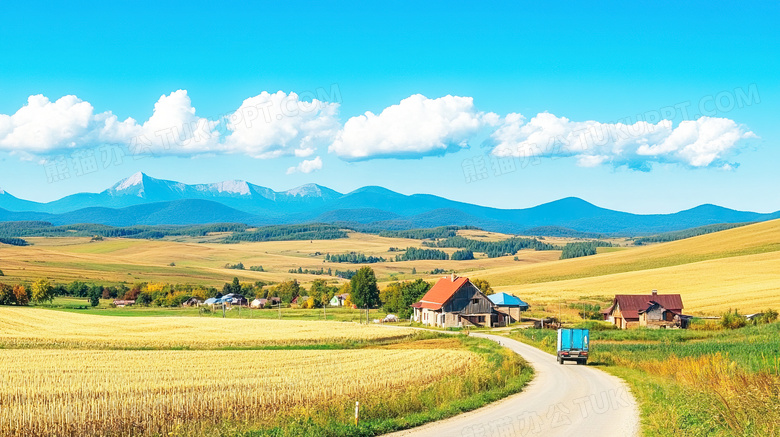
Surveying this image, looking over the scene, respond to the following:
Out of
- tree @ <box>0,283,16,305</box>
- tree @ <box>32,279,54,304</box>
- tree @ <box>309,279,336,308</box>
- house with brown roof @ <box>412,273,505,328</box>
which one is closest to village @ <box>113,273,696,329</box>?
house with brown roof @ <box>412,273,505,328</box>

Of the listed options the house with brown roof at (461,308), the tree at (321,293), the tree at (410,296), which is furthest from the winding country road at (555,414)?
the tree at (321,293)

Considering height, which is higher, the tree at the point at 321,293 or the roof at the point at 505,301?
the roof at the point at 505,301

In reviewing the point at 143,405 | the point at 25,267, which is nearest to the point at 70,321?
the point at 143,405

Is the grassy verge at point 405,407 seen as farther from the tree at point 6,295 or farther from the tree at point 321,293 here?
the tree at point 6,295

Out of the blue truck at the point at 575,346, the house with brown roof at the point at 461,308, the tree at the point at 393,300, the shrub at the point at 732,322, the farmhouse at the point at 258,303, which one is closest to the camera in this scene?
the blue truck at the point at 575,346

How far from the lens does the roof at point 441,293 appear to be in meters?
76.8

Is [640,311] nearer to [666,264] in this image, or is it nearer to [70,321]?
[666,264]

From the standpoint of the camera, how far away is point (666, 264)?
379 feet

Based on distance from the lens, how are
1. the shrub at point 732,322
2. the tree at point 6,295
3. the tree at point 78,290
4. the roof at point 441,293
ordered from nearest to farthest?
the shrub at point 732,322 < the roof at point 441,293 < the tree at point 6,295 < the tree at point 78,290

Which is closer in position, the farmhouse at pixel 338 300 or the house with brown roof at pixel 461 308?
the house with brown roof at pixel 461 308

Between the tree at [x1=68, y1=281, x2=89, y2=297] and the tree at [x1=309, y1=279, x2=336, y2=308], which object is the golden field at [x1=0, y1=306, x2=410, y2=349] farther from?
the tree at [x1=68, y1=281, x2=89, y2=297]

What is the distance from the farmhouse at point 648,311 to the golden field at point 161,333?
24970 millimetres

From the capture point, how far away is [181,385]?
1018 inches

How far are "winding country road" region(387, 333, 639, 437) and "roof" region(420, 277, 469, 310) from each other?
4559cm
